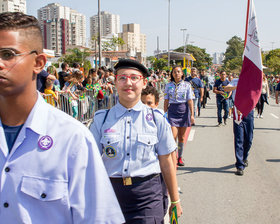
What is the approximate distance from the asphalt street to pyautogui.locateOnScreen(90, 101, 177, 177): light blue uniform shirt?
1892 mm

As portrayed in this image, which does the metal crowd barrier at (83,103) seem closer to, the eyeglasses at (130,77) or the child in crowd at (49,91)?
the child in crowd at (49,91)

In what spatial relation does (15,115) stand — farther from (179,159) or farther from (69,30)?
(69,30)

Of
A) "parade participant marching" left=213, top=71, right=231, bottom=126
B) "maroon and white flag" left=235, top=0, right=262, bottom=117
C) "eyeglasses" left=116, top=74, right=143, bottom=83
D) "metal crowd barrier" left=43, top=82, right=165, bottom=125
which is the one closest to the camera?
"eyeglasses" left=116, top=74, right=143, bottom=83

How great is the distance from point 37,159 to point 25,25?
571 mm

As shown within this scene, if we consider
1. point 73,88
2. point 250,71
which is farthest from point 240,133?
point 73,88

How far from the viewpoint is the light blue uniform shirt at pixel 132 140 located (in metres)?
2.67

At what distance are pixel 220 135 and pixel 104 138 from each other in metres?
8.15

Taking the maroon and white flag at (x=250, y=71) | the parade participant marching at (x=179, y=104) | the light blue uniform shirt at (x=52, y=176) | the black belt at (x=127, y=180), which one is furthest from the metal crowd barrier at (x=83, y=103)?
the light blue uniform shirt at (x=52, y=176)

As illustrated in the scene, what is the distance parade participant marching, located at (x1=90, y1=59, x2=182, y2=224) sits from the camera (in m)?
2.63

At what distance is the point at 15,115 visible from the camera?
1.55 metres

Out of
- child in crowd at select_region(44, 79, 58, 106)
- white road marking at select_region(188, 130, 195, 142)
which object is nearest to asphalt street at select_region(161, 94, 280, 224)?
white road marking at select_region(188, 130, 195, 142)

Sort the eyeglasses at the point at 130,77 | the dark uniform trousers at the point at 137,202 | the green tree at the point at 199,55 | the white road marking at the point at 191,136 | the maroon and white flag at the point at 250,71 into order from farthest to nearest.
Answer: the green tree at the point at 199,55 < the white road marking at the point at 191,136 < the maroon and white flag at the point at 250,71 < the eyeglasses at the point at 130,77 < the dark uniform trousers at the point at 137,202

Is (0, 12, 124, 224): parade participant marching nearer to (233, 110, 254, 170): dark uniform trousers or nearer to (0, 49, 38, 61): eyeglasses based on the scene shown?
(0, 49, 38, 61): eyeglasses

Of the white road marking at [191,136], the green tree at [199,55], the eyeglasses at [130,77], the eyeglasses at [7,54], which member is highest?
the green tree at [199,55]
